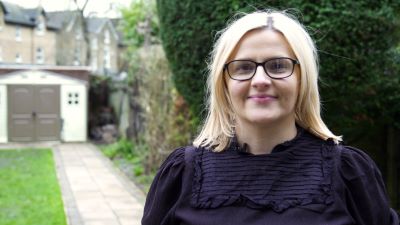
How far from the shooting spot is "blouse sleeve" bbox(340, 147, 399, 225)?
54.0 inches

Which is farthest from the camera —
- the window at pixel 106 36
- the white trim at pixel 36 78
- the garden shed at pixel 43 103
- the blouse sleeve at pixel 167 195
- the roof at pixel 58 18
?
the window at pixel 106 36

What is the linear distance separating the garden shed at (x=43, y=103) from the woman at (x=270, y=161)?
14508 mm

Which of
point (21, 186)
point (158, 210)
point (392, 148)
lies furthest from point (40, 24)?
point (158, 210)

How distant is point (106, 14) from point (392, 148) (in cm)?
1576

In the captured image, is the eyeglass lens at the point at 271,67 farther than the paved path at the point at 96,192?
No

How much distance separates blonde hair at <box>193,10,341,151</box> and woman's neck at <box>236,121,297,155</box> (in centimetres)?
6

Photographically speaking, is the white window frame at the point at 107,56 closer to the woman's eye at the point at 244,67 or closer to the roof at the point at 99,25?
the roof at the point at 99,25

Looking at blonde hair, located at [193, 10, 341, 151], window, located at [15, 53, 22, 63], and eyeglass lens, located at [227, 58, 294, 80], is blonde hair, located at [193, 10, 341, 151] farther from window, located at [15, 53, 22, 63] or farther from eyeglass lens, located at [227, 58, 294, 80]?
window, located at [15, 53, 22, 63]

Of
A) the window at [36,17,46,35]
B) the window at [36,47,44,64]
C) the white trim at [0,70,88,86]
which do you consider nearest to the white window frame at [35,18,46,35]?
the window at [36,17,46,35]

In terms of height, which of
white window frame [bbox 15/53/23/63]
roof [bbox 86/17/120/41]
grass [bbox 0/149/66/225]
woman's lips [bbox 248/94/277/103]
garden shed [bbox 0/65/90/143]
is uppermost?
roof [bbox 86/17/120/41]

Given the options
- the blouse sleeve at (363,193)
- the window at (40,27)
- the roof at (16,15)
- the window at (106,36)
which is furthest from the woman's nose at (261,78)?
the window at (106,36)

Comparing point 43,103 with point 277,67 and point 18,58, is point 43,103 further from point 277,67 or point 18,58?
point 277,67

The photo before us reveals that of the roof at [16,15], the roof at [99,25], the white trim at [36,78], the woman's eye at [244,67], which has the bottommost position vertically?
the white trim at [36,78]

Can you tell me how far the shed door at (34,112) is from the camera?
15.0 metres
